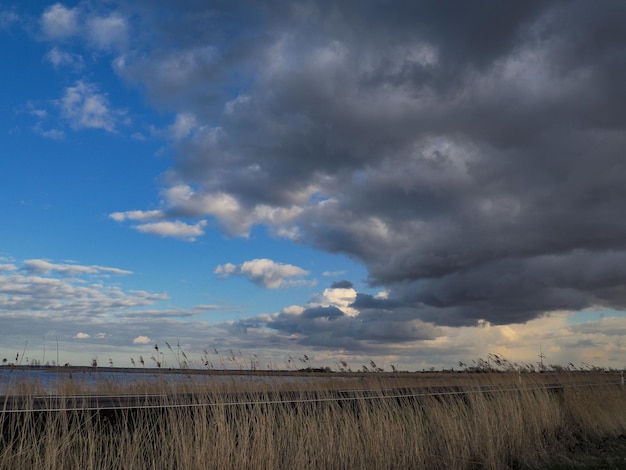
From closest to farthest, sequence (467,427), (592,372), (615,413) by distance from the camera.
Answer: (467,427)
(615,413)
(592,372)

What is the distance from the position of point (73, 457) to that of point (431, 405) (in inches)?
353

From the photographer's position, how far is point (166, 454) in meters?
9.14

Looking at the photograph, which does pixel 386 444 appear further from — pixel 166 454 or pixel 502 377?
pixel 502 377

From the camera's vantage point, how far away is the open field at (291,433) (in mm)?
9086

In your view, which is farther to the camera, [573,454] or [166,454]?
[573,454]

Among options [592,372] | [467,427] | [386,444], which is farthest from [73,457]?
[592,372]

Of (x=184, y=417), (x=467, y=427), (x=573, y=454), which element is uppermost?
(x=184, y=417)

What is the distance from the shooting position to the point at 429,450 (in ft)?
39.9

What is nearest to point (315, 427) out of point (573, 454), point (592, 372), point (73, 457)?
point (73, 457)

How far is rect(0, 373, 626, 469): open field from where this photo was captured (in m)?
9.09

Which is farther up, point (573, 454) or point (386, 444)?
point (386, 444)

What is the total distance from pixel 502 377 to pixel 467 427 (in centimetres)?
775

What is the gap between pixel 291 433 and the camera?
10.4 m

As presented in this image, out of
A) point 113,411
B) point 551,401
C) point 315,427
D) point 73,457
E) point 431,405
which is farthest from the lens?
point 551,401
